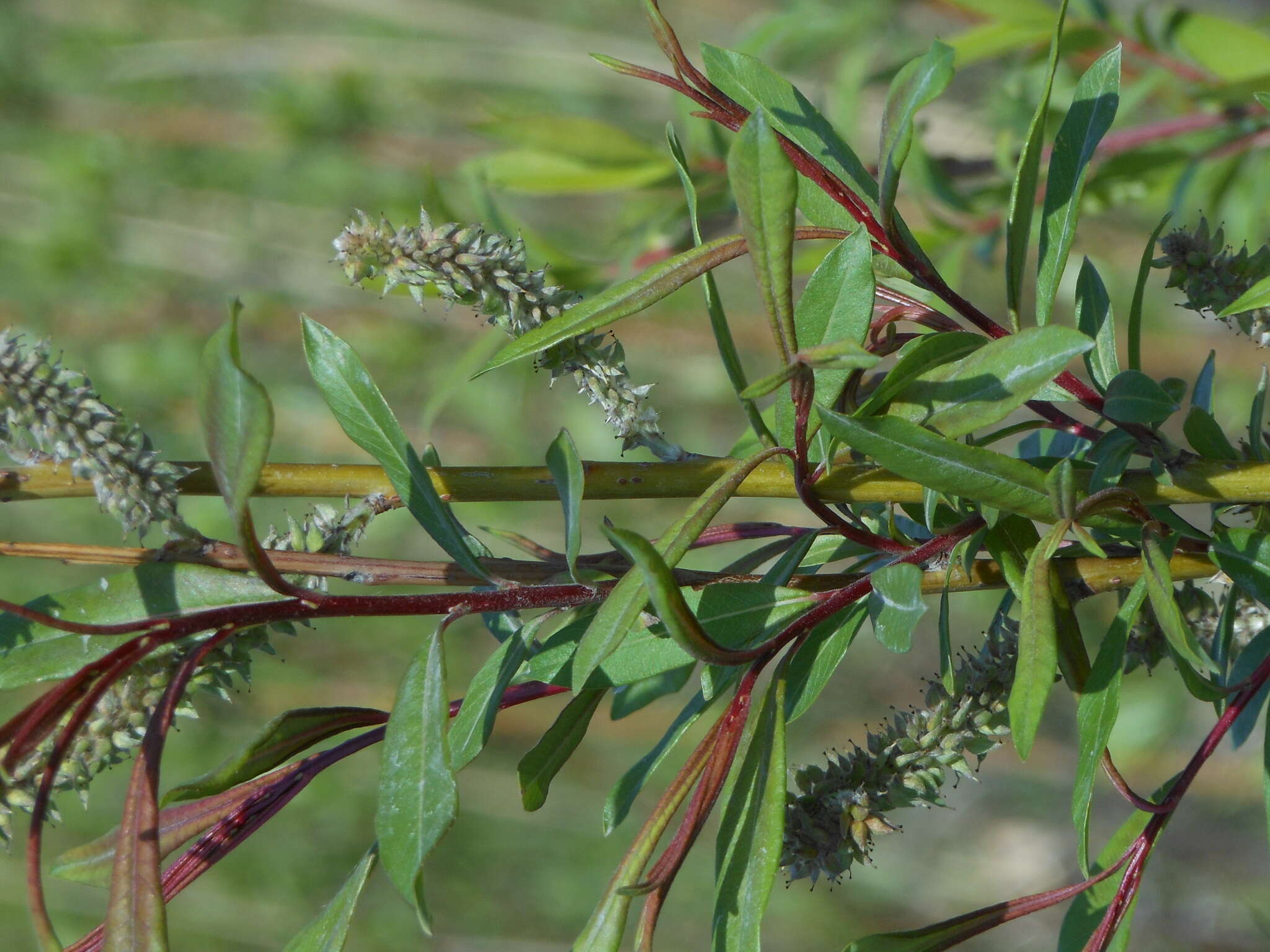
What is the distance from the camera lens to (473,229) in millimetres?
472

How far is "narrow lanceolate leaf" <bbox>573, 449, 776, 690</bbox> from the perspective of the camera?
0.42 metres

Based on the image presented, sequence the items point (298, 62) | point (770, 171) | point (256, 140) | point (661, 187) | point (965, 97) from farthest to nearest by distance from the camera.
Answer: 1. point (256, 140)
2. point (298, 62)
3. point (965, 97)
4. point (661, 187)
5. point (770, 171)

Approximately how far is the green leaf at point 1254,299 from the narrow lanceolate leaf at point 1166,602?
0.13 metres

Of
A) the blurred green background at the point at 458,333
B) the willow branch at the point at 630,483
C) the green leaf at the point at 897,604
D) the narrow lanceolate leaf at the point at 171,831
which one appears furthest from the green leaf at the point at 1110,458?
the blurred green background at the point at 458,333

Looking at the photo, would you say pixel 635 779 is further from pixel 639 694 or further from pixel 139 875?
pixel 139 875

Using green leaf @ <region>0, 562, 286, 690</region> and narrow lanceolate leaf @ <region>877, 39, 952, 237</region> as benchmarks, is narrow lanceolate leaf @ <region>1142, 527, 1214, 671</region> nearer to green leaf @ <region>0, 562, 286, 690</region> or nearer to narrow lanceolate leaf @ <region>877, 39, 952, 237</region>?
narrow lanceolate leaf @ <region>877, 39, 952, 237</region>

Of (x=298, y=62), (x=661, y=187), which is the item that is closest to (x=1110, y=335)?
(x=661, y=187)

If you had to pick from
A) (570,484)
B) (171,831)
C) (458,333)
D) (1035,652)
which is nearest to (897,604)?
(1035,652)

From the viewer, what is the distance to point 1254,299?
0.50 m

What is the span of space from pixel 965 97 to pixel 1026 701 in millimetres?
2289

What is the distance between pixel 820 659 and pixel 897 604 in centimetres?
8

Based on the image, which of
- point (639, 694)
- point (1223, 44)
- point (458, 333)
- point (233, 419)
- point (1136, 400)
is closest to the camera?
point (233, 419)

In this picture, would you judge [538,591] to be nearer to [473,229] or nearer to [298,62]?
[473,229]

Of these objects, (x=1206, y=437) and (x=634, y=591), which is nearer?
(x=634, y=591)
